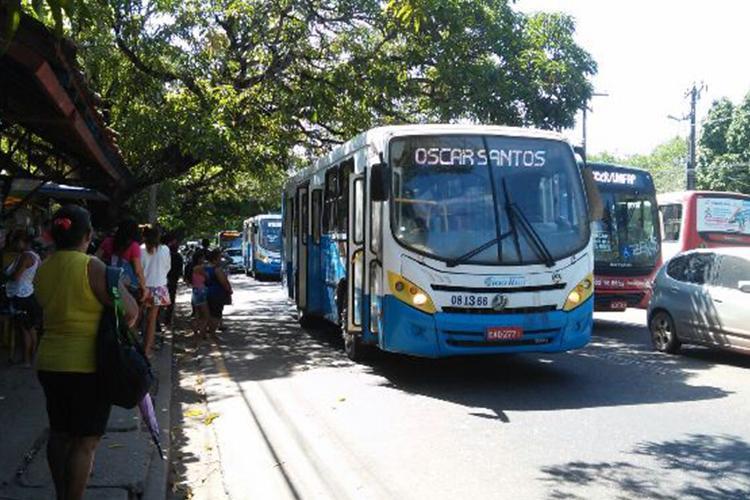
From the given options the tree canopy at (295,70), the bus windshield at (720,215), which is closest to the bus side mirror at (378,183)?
the tree canopy at (295,70)

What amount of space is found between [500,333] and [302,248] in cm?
624

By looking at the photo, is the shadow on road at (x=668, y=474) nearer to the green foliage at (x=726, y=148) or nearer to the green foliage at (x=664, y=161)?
the green foliage at (x=726, y=148)

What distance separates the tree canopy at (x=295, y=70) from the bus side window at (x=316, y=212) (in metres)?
2.14

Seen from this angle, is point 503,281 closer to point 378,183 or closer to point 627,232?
point 378,183

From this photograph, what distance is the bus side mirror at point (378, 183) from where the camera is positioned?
8297 millimetres

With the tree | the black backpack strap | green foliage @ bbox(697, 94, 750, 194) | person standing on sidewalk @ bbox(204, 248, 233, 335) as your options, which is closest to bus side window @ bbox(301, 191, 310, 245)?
person standing on sidewalk @ bbox(204, 248, 233, 335)

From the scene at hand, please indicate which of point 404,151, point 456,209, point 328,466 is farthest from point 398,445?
point 404,151

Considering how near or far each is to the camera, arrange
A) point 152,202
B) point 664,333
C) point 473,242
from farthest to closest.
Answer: point 152,202 < point 664,333 < point 473,242

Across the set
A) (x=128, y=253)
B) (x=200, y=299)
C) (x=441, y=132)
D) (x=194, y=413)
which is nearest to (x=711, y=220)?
(x=441, y=132)

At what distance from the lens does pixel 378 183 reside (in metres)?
8.33

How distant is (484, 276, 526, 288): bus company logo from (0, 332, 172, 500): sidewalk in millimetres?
3458

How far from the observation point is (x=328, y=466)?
19.0 feet

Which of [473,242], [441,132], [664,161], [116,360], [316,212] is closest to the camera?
[116,360]

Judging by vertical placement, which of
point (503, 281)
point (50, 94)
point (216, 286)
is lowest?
point (216, 286)
